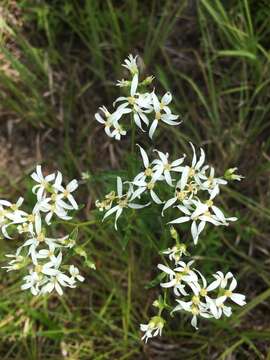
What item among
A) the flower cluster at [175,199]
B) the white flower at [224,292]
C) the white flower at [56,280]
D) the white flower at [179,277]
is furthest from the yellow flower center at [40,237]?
the white flower at [224,292]

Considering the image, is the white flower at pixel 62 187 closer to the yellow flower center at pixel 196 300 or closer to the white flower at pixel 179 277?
the white flower at pixel 179 277

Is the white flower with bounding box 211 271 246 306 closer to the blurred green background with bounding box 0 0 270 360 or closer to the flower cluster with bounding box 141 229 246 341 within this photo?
the flower cluster with bounding box 141 229 246 341

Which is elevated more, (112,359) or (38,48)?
(38,48)

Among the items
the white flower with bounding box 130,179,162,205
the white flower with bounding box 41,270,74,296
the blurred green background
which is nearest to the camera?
the white flower with bounding box 130,179,162,205

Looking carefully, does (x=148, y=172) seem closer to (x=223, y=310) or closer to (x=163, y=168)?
(x=163, y=168)

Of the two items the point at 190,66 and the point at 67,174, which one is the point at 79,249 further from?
the point at 190,66

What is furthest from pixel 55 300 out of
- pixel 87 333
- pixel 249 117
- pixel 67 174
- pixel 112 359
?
pixel 249 117

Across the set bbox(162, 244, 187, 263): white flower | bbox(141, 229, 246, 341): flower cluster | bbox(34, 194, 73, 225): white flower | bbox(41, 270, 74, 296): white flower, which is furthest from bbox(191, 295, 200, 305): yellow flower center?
bbox(34, 194, 73, 225): white flower

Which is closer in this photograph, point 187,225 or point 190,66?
point 187,225
